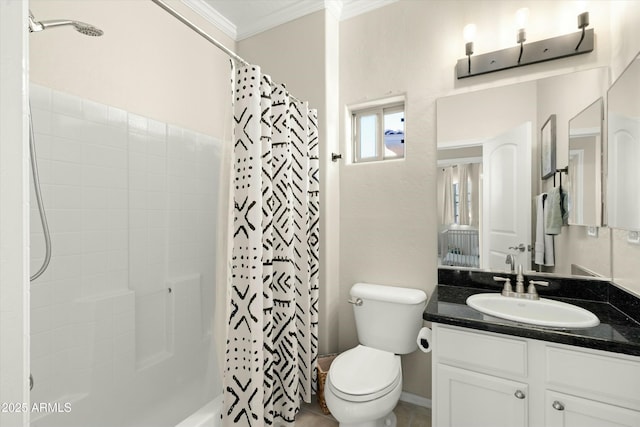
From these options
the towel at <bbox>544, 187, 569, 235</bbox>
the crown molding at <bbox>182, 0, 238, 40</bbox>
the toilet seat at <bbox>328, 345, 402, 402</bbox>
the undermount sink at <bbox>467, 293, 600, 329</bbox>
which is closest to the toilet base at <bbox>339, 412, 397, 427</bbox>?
the toilet seat at <bbox>328, 345, 402, 402</bbox>

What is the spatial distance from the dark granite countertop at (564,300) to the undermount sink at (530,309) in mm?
42

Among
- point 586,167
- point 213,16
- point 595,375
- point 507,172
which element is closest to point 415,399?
point 595,375

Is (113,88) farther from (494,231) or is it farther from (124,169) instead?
(494,231)

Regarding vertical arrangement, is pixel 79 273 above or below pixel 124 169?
below

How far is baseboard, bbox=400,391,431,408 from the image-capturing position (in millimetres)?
1878

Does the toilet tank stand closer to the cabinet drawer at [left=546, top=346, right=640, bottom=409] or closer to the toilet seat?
the toilet seat

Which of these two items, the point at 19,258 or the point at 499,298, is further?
the point at 499,298

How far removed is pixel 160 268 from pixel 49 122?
0.95 m

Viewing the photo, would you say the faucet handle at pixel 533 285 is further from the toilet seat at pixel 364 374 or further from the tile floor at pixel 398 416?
the tile floor at pixel 398 416

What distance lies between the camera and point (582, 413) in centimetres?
107

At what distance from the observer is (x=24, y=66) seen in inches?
20.4

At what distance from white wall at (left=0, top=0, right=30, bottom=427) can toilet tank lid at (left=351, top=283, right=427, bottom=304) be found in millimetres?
1578

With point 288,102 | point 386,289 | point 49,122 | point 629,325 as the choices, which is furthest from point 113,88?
point 629,325

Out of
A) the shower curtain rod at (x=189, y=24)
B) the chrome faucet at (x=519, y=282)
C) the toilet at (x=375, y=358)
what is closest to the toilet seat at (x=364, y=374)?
the toilet at (x=375, y=358)
